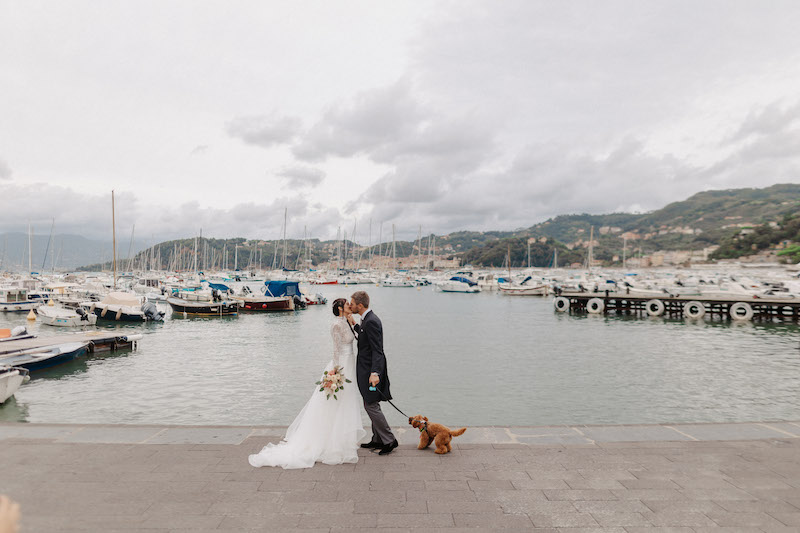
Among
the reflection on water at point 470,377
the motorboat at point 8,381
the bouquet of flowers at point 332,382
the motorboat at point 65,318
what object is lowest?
the reflection on water at point 470,377

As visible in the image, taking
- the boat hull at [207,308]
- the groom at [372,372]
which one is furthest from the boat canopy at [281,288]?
the groom at [372,372]

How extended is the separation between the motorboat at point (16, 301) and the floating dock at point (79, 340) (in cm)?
2678

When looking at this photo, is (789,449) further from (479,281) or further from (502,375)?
(479,281)

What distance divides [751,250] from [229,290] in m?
120

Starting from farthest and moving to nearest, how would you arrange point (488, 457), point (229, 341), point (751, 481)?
point (229, 341) < point (488, 457) < point (751, 481)

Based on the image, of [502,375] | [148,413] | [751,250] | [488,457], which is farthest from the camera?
[751,250]

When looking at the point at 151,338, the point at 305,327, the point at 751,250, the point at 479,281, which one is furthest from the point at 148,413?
the point at 751,250

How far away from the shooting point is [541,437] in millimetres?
7000

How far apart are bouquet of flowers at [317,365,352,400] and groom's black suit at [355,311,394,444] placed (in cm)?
27

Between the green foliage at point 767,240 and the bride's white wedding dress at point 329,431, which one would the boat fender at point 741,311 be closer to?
the bride's white wedding dress at point 329,431

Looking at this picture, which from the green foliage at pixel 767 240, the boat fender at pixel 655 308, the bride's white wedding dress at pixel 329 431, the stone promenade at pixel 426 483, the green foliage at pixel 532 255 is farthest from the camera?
the green foliage at pixel 532 255

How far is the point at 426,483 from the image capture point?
5.40m

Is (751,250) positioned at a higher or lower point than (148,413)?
higher

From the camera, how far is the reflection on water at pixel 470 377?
13.5 metres
